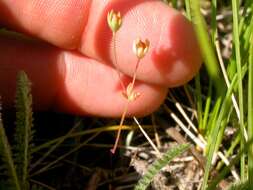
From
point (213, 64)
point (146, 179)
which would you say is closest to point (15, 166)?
point (146, 179)

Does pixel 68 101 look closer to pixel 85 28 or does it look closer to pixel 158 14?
pixel 85 28

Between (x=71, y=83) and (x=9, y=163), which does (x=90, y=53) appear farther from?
(x=9, y=163)

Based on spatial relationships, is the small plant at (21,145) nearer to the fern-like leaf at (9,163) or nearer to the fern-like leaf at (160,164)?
the fern-like leaf at (9,163)

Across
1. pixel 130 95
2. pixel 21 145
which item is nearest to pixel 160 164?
pixel 130 95

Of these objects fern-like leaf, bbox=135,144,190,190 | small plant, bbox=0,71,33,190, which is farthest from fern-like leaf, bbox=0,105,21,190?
fern-like leaf, bbox=135,144,190,190

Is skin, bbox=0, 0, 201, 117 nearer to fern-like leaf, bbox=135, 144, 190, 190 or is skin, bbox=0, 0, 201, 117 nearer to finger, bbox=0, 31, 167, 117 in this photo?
finger, bbox=0, 31, 167, 117
